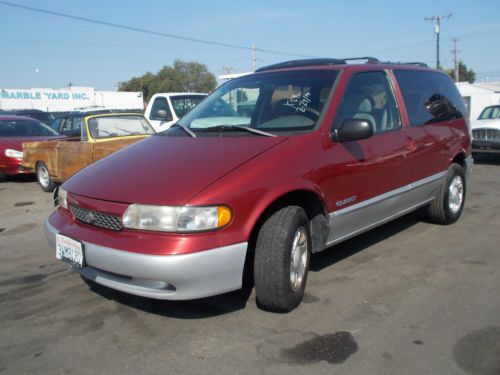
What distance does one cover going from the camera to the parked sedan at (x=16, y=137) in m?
9.66

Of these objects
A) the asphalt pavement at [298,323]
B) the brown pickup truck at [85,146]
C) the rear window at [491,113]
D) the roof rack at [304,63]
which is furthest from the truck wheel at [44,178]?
the rear window at [491,113]

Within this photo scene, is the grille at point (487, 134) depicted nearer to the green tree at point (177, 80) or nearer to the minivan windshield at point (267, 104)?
the minivan windshield at point (267, 104)

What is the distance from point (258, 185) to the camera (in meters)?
3.04

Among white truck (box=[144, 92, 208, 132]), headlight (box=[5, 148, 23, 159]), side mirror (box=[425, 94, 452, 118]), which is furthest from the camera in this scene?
white truck (box=[144, 92, 208, 132])

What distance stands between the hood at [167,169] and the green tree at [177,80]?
77.9 metres

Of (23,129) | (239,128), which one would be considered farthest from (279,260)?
(23,129)

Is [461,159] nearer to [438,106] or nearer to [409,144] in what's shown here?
[438,106]

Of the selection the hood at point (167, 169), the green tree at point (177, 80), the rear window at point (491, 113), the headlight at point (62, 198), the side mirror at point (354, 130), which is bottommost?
the headlight at point (62, 198)

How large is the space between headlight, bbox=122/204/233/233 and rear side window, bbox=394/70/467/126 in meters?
2.68

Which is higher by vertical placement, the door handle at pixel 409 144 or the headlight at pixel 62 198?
the door handle at pixel 409 144

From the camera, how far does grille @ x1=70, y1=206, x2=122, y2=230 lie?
3.01m

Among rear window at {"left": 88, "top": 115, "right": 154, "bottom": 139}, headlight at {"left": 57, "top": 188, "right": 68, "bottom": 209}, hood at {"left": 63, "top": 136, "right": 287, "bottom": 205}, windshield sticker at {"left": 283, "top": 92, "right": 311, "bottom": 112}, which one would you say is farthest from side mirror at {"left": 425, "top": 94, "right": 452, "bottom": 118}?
rear window at {"left": 88, "top": 115, "right": 154, "bottom": 139}

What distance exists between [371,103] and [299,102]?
788 mm

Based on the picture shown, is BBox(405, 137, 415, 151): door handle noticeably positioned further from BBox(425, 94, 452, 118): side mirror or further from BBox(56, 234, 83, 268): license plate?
BBox(56, 234, 83, 268): license plate
